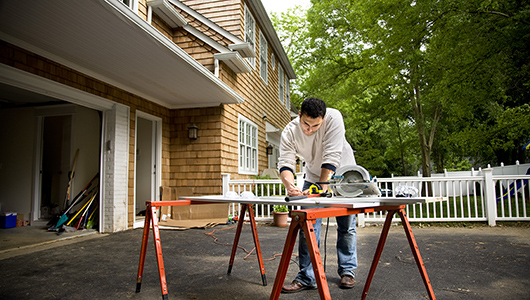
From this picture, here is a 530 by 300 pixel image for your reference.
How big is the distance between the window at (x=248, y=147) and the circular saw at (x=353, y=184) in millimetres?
6573

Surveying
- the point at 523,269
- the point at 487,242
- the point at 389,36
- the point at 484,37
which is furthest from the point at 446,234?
the point at 389,36

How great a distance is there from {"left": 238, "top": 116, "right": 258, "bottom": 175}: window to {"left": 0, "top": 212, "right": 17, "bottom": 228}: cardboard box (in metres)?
4.97

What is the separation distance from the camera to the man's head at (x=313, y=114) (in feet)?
7.99

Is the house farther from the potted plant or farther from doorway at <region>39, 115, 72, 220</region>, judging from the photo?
the potted plant

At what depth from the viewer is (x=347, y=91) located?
14.1 m

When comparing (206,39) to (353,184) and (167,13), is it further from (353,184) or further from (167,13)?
(353,184)

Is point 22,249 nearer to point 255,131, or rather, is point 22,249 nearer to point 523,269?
point 523,269

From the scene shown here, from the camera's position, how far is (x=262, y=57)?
34.7ft

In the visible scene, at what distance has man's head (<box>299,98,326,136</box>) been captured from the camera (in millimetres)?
2436

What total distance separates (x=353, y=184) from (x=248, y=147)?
7.44m

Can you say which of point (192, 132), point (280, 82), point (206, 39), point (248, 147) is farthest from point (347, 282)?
point (280, 82)

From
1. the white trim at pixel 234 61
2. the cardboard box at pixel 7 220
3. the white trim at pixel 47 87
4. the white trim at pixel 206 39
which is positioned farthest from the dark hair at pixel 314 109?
the cardboard box at pixel 7 220

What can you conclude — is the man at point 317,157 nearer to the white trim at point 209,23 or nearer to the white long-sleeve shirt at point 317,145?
the white long-sleeve shirt at point 317,145

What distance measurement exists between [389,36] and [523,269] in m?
7.12
